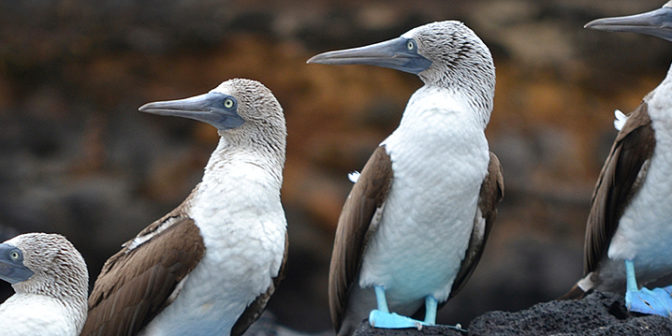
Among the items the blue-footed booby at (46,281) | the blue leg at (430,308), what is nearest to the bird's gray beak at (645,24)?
the blue leg at (430,308)

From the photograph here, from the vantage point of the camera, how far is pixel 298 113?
803 centimetres

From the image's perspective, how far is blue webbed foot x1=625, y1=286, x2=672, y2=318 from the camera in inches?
146

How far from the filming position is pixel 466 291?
7.95 meters

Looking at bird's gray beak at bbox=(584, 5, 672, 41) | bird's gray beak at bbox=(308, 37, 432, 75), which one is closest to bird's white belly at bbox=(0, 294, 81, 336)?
bird's gray beak at bbox=(308, 37, 432, 75)

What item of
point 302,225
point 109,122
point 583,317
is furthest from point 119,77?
point 583,317

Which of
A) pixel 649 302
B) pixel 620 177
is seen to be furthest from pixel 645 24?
pixel 649 302

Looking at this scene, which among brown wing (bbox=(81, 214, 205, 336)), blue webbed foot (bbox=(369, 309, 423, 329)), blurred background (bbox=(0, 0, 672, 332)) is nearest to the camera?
brown wing (bbox=(81, 214, 205, 336))

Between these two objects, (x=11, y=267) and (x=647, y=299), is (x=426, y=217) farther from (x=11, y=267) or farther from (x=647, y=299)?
(x=11, y=267)

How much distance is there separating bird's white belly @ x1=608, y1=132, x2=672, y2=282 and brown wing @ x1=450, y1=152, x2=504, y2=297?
666 millimetres

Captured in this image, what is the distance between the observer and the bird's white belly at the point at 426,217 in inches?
142

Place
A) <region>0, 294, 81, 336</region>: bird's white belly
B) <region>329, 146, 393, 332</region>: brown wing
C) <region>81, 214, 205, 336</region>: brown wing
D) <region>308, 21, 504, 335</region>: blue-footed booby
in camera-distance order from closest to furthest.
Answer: <region>0, 294, 81, 336</region>: bird's white belly, <region>81, 214, 205, 336</region>: brown wing, <region>308, 21, 504, 335</region>: blue-footed booby, <region>329, 146, 393, 332</region>: brown wing

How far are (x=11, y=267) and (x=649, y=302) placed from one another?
9.32 ft

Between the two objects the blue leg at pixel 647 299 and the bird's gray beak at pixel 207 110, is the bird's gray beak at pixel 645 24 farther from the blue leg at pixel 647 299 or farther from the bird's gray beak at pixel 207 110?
the bird's gray beak at pixel 207 110

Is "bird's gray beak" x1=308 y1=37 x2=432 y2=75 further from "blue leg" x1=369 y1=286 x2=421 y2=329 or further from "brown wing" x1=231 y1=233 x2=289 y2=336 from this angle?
"blue leg" x1=369 y1=286 x2=421 y2=329
